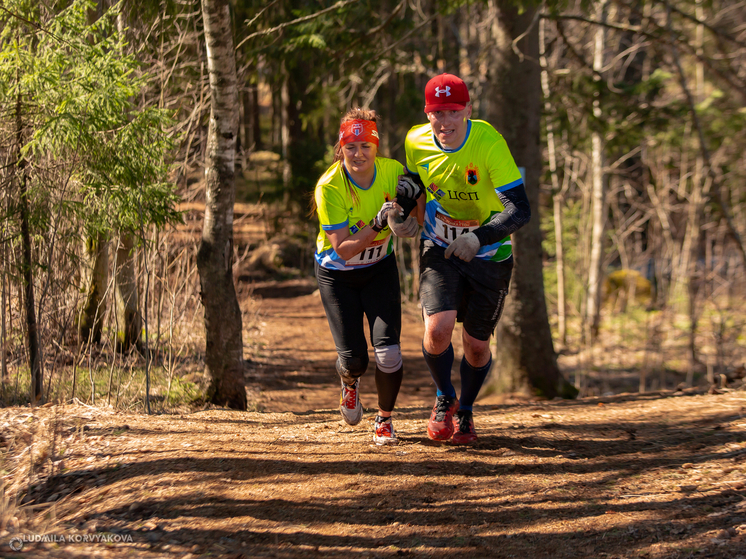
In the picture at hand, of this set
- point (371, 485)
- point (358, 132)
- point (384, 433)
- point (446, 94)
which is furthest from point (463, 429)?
point (446, 94)

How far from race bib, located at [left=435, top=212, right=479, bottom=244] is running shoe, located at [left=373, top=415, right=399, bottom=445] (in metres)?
1.29

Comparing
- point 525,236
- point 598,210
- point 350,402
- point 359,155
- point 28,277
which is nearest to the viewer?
point 359,155

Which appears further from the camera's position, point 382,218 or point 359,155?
point 359,155

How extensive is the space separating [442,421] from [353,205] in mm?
1546

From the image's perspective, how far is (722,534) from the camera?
3018 millimetres

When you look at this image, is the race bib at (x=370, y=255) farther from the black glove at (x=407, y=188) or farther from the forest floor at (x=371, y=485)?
the forest floor at (x=371, y=485)

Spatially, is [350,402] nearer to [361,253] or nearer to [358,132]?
[361,253]

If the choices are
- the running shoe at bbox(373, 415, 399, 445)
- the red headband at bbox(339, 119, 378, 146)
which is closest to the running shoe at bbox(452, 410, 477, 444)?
the running shoe at bbox(373, 415, 399, 445)

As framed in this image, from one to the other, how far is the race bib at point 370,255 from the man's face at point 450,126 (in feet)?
2.32

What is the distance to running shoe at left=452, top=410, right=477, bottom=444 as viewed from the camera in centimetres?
447

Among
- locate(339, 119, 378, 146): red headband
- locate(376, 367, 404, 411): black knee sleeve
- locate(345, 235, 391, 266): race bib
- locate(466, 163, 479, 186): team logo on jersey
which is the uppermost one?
locate(339, 119, 378, 146): red headband

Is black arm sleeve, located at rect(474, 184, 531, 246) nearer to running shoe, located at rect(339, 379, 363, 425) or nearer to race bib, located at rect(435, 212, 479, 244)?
race bib, located at rect(435, 212, 479, 244)

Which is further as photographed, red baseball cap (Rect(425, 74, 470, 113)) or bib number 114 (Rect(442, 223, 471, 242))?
bib number 114 (Rect(442, 223, 471, 242))

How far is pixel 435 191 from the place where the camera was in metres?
4.20
